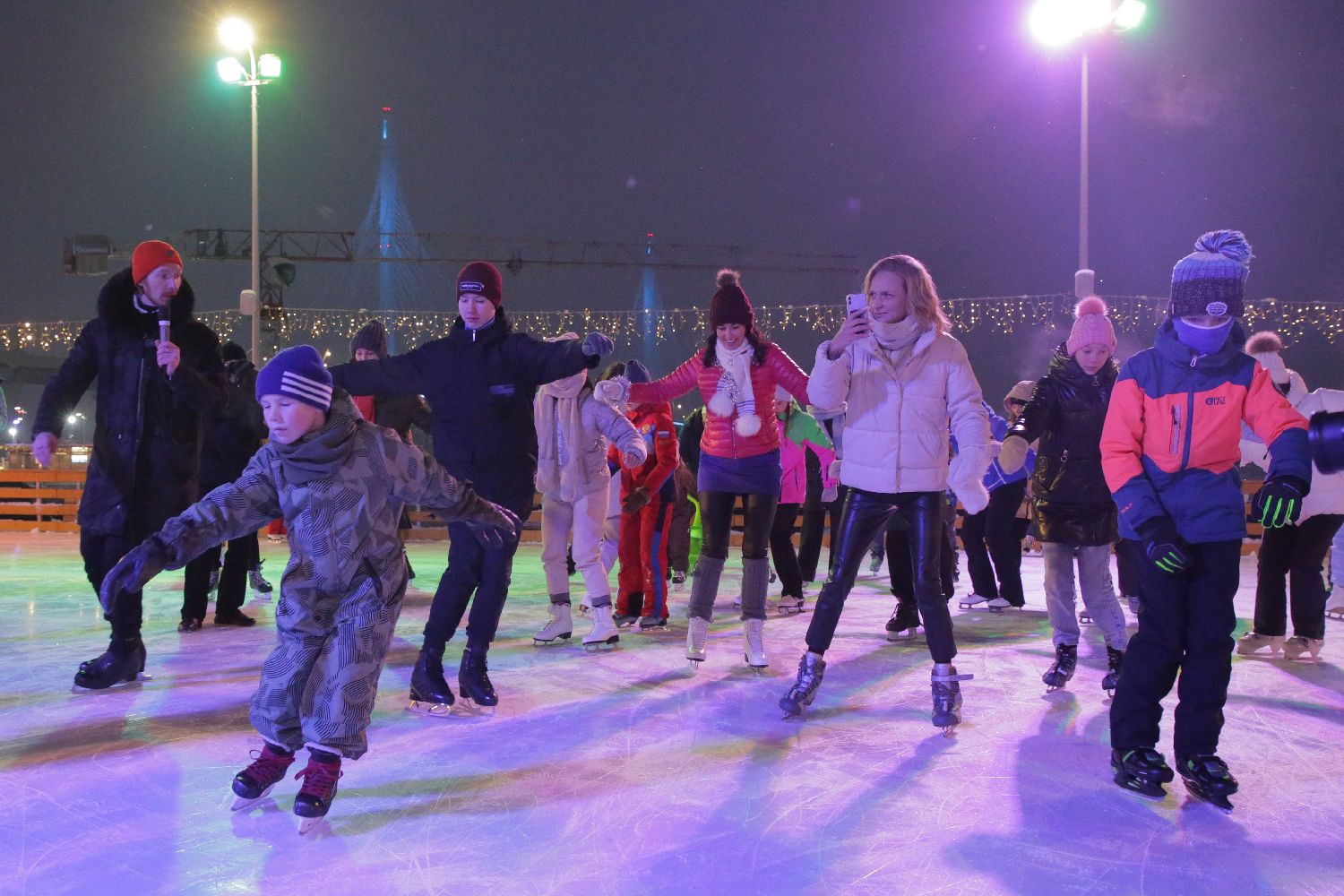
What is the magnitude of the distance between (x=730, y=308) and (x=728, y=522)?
0.93 meters

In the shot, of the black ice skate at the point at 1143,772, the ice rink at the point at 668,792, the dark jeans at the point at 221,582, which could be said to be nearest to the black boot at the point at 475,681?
the ice rink at the point at 668,792

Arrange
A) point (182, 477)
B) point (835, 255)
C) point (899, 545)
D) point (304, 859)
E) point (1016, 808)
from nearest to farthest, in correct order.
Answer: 1. point (304, 859)
2. point (1016, 808)
3. point (182, 477)
4. point (899, 545)
5. point (835, 255)

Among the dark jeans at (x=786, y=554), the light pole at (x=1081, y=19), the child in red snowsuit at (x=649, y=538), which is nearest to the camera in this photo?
the child in red snowsuit at (x=649, y=538)

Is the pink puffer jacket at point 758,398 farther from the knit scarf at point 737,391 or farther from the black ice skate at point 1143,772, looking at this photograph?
the black ice skate at point 1143,772

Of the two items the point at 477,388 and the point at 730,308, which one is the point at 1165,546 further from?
the point at 477,388

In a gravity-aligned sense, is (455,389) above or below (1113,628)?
above

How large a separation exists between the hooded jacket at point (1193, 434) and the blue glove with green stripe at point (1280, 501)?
0.06 m

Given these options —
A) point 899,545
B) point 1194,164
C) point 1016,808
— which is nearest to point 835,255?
point 1194,164

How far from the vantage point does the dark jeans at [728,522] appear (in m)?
4.28

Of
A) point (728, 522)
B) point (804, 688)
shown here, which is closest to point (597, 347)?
point (728, 522)

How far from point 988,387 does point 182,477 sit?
13.3 metres

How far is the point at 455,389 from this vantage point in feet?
11.7

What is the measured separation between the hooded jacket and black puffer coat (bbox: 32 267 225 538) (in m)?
3.43

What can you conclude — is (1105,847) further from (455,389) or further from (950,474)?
(455,389)
